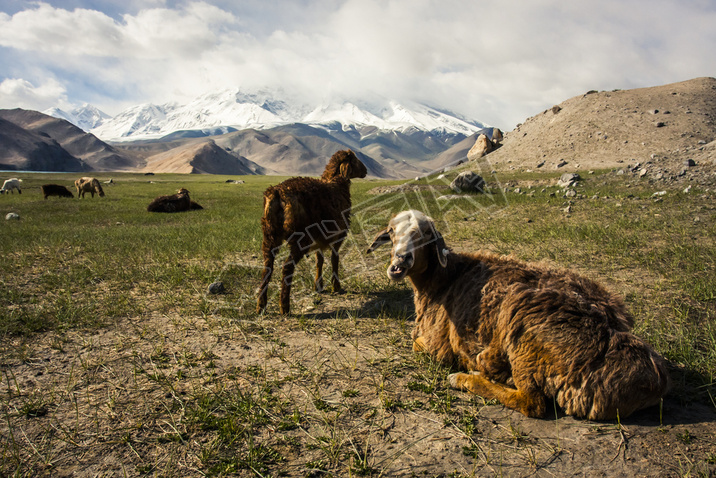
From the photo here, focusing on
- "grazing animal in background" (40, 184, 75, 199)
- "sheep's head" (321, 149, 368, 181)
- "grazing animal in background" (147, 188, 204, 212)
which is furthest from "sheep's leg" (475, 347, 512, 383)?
"grazing animal in background" (40, 184, 75, 199)

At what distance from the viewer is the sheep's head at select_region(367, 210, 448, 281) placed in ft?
13.0

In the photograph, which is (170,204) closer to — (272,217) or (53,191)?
(53,191)

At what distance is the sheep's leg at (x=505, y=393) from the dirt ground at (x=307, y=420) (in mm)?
84

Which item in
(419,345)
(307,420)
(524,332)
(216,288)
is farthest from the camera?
(216,288)

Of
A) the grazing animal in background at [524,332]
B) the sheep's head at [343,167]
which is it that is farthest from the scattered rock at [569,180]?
the grazing animal in background at [524,332]

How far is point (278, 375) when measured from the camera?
13.4ft

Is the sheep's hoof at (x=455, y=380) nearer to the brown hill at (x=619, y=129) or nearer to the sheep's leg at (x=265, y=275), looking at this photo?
the sheep's leg at (x=265, y=275)

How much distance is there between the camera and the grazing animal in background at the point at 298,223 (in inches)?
225

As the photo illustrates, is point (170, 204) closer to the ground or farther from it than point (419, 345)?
farther from it

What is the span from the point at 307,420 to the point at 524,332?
2.23 meters

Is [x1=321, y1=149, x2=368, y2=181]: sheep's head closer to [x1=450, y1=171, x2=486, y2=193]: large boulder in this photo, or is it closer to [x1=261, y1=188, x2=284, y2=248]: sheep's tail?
[x1=261, y1=188, x2=284, y2=248]: sheep's tail

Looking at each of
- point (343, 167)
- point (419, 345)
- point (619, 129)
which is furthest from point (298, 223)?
point (619, 129)

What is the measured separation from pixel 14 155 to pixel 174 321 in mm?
215214

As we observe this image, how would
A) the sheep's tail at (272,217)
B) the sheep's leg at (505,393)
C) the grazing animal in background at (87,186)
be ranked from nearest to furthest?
the sheep's leg at (505,393)
the sheep's tail at (272,217)
the grazing animal in background at (87,186)
